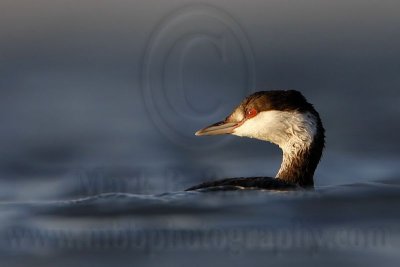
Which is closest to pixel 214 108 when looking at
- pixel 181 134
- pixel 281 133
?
pixel 181 134

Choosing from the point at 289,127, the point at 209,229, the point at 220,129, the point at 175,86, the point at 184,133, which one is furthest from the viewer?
the point at 175,86

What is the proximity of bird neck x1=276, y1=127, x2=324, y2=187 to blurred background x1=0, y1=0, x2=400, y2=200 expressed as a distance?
154 centimetres

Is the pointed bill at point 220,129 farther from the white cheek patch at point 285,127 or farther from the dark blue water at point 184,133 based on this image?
the dark blue water at point 184,133

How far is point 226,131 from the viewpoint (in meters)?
12.6

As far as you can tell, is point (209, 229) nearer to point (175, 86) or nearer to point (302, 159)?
point (302, 159)

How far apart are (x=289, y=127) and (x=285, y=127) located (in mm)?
40

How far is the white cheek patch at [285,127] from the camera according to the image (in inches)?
476

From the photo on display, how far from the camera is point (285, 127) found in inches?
479

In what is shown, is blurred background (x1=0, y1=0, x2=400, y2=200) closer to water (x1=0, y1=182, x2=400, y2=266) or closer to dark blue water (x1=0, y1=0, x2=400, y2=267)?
dark blue water (x1=0, y1=0, x2=400, y2=267)

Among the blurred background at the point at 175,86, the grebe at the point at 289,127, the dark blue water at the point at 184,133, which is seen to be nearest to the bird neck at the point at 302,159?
the grebe at the point at 289,127

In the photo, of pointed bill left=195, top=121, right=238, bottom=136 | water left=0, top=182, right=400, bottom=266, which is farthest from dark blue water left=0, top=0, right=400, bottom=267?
Answer: pointed bill left=195, top=121, right=238, bottom=136

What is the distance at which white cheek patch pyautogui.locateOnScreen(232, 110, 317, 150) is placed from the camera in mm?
12078

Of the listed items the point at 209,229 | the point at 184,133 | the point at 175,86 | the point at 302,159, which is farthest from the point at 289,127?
the point at 175,86

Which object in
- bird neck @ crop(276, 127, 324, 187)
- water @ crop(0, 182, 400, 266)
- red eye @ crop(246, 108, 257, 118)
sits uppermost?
red eye @ crop(246, 108, 257, 118)
